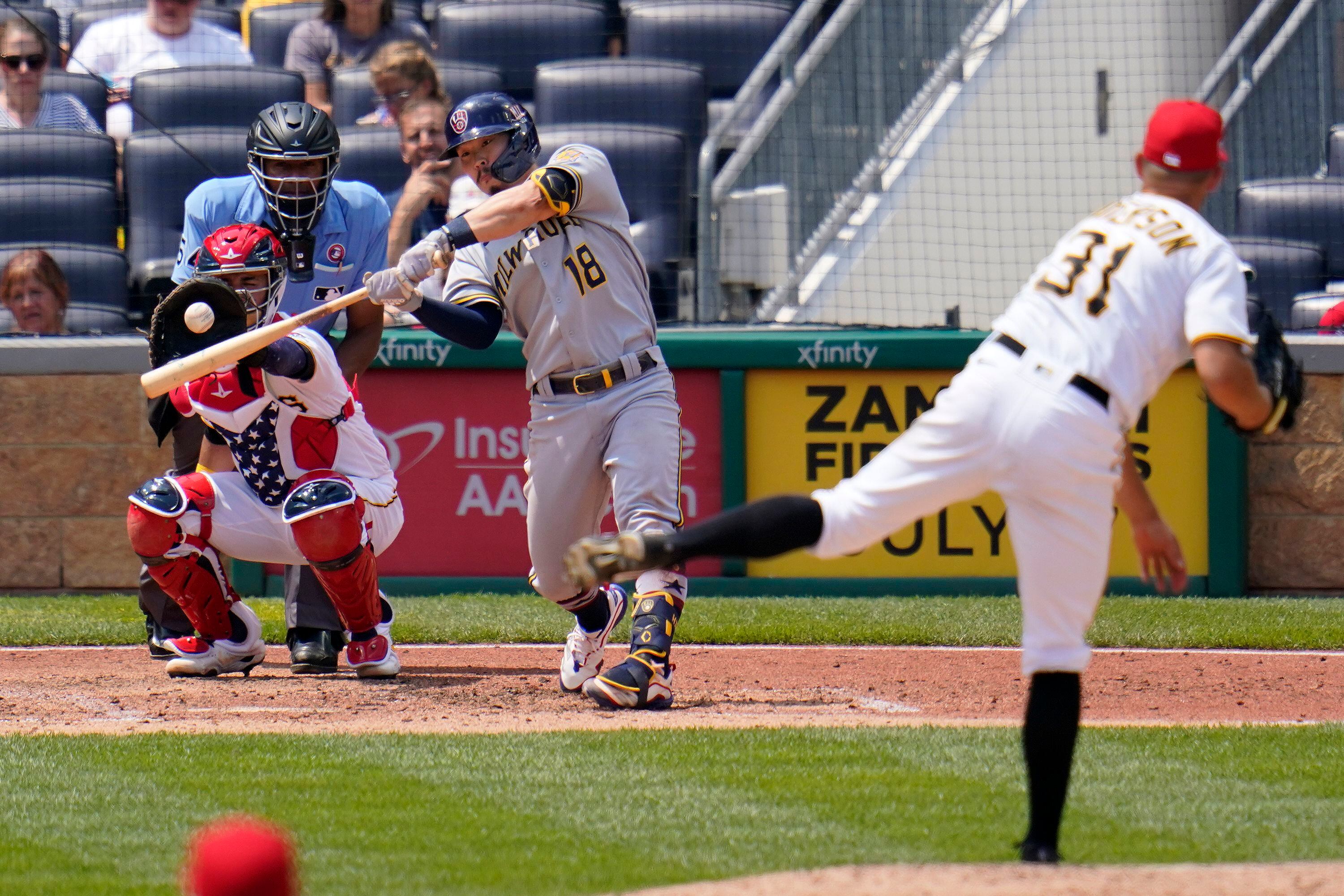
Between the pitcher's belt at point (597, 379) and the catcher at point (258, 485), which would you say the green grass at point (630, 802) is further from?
the pitcher's belt at point (597, 379)

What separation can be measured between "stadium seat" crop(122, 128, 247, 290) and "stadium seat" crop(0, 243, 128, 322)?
0.16 meters

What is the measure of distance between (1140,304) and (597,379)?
2224 millimetres

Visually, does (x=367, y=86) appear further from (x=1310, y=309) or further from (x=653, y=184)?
(x=1310, y=309)

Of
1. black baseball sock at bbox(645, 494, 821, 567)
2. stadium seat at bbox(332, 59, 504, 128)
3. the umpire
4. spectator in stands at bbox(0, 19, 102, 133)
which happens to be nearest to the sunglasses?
spectator in stands at bbox(0, 19, 102, 133)

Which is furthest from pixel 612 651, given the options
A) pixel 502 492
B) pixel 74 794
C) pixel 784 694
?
Answer: pixel 74 794

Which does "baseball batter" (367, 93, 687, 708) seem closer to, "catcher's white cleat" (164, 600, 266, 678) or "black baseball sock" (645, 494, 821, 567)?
"catcher's white cleat" (164, 600, 266, 678)

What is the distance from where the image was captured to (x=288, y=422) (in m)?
5.58

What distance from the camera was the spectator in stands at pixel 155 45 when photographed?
10.1 m

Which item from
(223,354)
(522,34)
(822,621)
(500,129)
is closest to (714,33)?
(522,34)

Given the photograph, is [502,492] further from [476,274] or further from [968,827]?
[968,827]

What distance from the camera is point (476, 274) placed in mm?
5332

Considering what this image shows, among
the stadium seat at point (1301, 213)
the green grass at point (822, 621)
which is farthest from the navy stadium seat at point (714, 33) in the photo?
the green grass at point (822, 621)

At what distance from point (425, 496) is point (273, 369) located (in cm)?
278

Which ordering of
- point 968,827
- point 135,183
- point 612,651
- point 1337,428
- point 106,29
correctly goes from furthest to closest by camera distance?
point 106,29 < point 135,183 < point 1337,428 < point 612,651 < point 968,827
